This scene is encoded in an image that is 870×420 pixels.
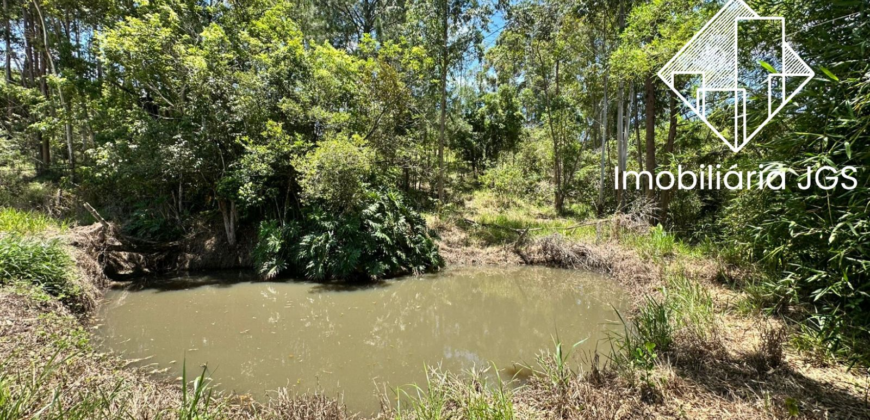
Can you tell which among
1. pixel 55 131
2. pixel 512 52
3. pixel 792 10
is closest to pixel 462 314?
pixel 792 10

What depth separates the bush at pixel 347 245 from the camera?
827 cm

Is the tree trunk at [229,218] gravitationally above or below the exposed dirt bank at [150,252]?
above

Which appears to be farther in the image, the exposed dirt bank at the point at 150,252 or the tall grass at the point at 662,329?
the exposed dirt bank at the point at 150,252

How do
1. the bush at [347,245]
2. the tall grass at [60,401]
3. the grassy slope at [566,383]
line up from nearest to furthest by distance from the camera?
1. the tall grass at [60,401]
2. the grassy slope at [566,383]
3. the bush at [347,245]

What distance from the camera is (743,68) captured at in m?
4.70

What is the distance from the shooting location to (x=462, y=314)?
6199 millimetres

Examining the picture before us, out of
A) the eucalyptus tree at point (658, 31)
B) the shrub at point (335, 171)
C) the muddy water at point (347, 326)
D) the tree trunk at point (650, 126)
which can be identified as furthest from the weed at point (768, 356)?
the shrub at point (335, 171)

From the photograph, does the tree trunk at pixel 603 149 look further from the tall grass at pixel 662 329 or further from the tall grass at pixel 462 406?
the tall grass at pixel 462 406

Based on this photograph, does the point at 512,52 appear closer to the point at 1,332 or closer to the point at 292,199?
the point at 292,199

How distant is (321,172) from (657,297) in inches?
274

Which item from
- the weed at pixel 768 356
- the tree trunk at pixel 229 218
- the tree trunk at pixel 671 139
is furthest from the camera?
the tree trunk at pixel 229 218

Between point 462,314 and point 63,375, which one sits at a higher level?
point 63,375

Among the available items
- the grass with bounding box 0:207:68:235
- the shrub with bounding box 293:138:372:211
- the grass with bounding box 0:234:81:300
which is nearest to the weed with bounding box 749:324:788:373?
the shrub with bounding box 293:138:372:211

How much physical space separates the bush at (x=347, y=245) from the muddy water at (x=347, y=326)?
48cm
